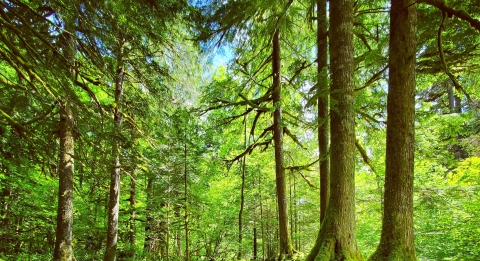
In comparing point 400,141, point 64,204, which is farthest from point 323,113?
point 64,204

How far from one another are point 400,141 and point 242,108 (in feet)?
18.0

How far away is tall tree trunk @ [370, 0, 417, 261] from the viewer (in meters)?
2.81

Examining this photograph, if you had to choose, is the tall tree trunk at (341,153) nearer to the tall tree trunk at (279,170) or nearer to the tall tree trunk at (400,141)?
the tall tree trunk at (400,141)

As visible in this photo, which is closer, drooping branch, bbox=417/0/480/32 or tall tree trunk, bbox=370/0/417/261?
drooping branch, bbox=417/0/480/32

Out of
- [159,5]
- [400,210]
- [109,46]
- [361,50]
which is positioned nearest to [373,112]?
[361,50]

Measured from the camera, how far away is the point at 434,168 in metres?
7.60

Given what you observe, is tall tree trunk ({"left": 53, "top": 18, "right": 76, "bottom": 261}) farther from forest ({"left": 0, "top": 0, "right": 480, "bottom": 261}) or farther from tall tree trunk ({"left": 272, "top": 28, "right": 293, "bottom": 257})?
tall tree trunk ({"left": 272, "top": 28, "right": 293, "bottom": 257})

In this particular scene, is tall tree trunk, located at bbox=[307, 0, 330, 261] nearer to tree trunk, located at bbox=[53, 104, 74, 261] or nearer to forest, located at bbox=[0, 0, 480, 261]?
forest, located at bbox=[0, 0, 480, 261]

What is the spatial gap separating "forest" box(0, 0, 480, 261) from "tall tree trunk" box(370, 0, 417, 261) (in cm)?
1


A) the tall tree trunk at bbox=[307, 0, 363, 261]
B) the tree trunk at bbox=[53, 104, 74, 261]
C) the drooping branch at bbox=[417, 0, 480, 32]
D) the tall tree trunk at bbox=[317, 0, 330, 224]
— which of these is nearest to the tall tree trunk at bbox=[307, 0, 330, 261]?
the tall tree trunk at bbox=[317, 0, 330, 224]

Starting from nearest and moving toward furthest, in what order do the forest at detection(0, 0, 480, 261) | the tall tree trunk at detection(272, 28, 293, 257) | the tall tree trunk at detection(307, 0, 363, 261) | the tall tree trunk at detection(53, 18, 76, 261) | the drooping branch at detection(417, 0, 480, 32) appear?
the drooping branch at detection(417, 0, 480, 32), the forest at detection(0, 0, 480, 261), the tall tree trunk at detection(307, 0, 363, 261), the tall tree trunk at detection(53, 18, 76, 261), the tall tree trunk at detection(272, 28, 293, 257)

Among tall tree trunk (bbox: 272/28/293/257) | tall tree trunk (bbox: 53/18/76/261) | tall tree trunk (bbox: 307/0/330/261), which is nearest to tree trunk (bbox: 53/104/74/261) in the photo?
tall tree trunk (bbox: 53/18/76/261)

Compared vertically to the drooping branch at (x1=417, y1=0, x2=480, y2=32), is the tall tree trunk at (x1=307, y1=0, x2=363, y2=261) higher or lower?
lower

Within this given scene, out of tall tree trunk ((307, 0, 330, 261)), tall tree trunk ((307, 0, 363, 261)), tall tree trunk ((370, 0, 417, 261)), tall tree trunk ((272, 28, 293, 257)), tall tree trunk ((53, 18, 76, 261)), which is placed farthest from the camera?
tall tree trunk ((272, 28, 293, 257))
